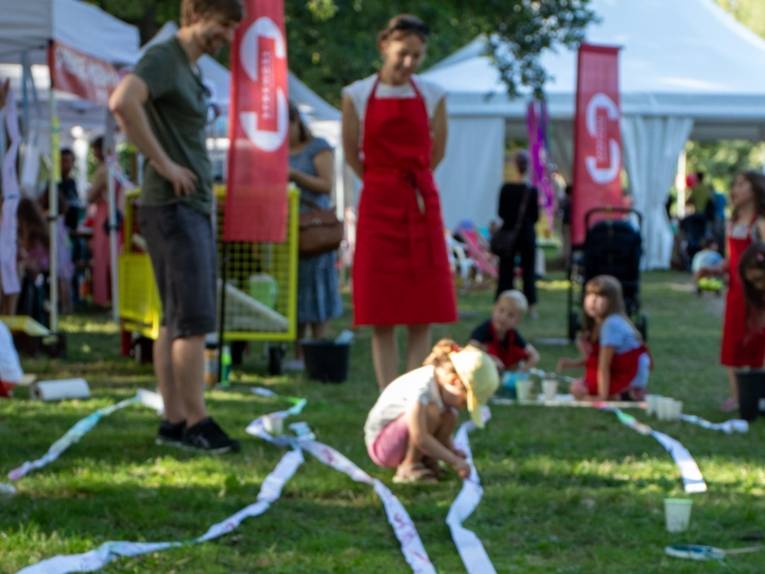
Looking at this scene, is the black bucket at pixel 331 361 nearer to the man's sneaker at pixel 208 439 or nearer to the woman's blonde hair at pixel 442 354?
the man's sneaker at pixel 208 439

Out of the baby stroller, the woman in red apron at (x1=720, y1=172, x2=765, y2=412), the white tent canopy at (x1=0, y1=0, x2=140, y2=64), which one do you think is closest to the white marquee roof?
the baby stroller

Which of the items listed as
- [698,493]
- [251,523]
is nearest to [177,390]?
[251,523]

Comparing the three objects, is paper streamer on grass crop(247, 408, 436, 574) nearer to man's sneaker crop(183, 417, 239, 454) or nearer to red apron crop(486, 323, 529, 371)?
man's sneaker crop(183, 417, 239, 454)

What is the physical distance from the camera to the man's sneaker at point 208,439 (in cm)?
677

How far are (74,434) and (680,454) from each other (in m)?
2.65

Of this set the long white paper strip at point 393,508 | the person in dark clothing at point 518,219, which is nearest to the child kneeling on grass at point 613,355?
the long white paper strip at point 393,508

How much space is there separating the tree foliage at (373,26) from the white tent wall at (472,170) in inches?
74.0

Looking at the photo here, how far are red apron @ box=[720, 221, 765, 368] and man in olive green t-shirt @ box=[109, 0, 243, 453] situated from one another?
3.56 meters

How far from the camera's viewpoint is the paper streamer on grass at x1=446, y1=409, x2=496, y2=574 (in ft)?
15.5

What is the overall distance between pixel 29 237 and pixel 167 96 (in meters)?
6.37

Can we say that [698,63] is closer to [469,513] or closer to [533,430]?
[533,430]

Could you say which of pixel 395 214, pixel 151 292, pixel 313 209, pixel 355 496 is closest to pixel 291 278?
pixel 313 209

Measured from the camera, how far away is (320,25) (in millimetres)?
28203

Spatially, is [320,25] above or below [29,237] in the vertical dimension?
above
